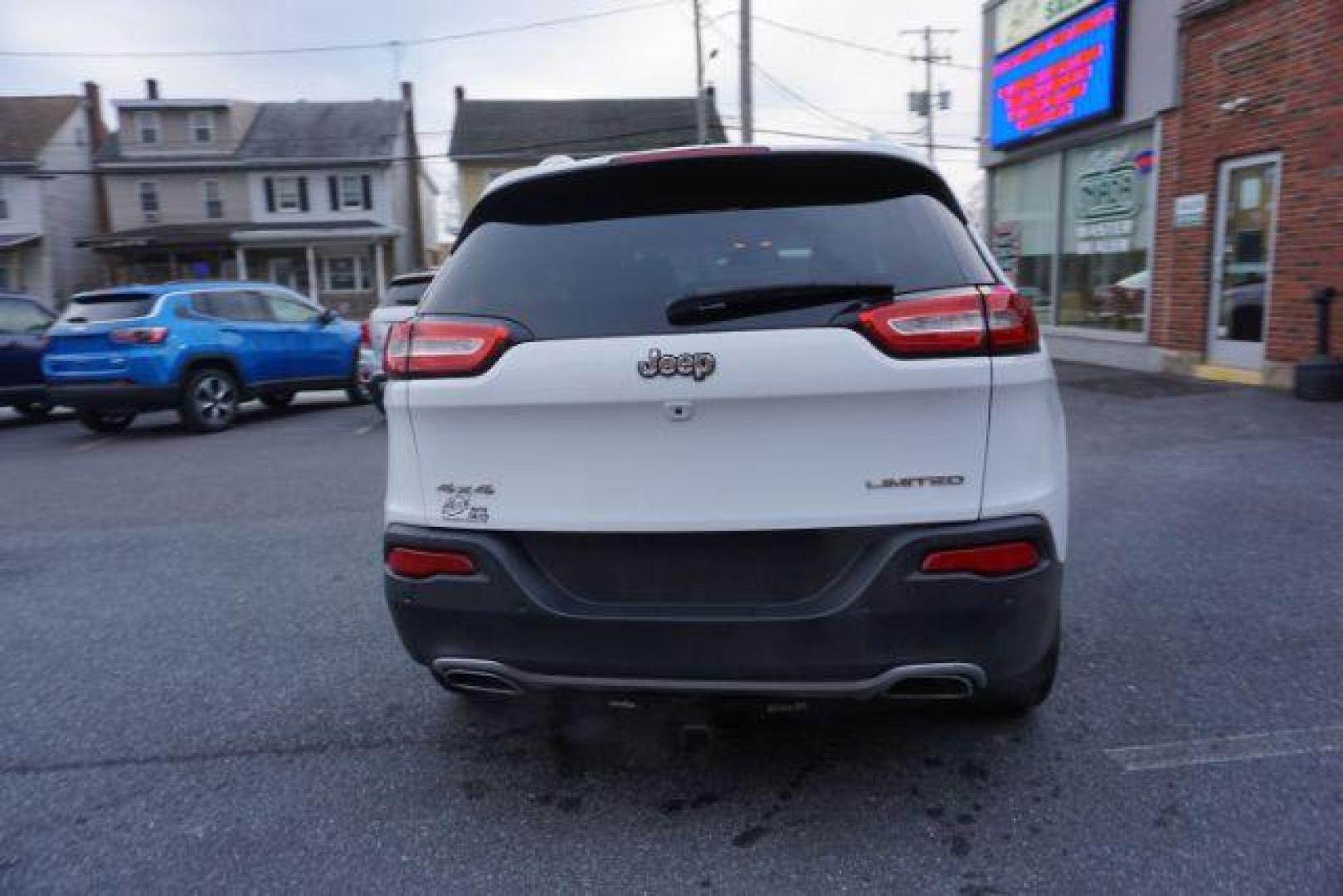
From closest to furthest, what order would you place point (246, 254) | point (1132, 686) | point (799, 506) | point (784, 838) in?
point (799, 506), point (784, 838), point (1132, 686), point (246, 254)

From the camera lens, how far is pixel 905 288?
2.40 m

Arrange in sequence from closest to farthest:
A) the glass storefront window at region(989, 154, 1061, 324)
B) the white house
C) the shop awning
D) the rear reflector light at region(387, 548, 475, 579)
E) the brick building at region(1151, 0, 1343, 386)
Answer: the rear reflector light at region(387, 548, 475, 579) < the brick building at region(1151, 0, 1343, 386) < the glass storefront window at region(989, 154, 1061, 324) < the shop awning < the white house

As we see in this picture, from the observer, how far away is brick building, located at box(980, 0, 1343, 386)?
972cm

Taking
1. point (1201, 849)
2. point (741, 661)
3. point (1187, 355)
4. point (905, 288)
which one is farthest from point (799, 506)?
point (1187, 355)

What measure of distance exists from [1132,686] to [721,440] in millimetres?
2041

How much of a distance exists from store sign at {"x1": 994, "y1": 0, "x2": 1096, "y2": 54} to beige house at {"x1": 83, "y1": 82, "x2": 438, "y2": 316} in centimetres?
2683

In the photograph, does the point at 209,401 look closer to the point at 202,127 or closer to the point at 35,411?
the point at 35,411

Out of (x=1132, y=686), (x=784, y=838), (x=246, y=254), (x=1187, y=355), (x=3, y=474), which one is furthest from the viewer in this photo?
(x=246, y=254)

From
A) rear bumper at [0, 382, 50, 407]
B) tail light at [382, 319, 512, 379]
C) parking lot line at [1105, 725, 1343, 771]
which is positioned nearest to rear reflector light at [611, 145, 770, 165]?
tail light at [382, 319, 512, 379]

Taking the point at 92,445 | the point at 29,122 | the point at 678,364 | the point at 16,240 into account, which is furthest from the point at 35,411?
the point at 29,122

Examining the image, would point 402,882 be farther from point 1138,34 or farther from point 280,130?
point 280,130

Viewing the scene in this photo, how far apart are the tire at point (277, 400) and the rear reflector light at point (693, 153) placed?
34.6ft

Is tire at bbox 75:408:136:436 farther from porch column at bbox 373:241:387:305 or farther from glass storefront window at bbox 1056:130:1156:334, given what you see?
porch column at bbox 373:241:387:305

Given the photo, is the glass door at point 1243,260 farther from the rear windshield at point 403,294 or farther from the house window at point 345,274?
the house window at point 345,274
